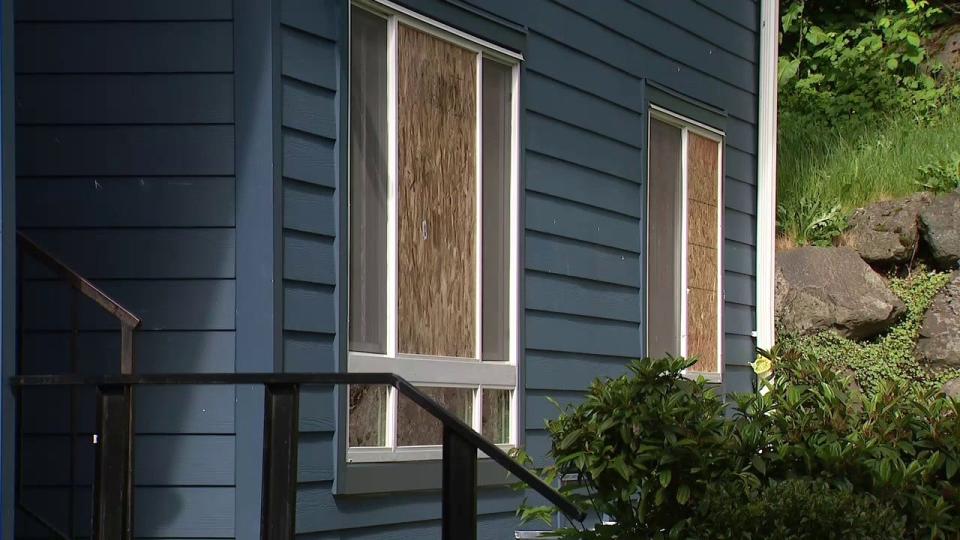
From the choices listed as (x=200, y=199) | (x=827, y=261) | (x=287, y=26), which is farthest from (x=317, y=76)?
(x=827, y=261)

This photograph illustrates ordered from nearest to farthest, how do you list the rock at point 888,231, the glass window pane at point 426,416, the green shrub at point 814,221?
the glass window pane at point 426,416, the rock at point 888,231, the green shrub at point 814,221

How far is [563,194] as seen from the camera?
7309mm

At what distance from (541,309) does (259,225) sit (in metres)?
2.26

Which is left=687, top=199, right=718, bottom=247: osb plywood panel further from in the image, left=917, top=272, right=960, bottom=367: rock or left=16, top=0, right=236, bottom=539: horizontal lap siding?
left=16, top=0, right=236, bottom=539: horizontal lap siding

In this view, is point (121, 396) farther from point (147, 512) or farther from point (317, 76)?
point (317, 76)

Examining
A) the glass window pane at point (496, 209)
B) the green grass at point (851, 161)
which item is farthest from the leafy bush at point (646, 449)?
the green grass at point (851, 161)

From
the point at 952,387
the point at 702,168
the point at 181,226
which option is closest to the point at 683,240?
the point at 702,168

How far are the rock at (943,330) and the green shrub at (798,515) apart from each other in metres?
8.31

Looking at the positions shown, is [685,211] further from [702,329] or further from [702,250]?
[702,329]

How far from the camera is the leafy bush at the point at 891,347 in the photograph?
41.3ft

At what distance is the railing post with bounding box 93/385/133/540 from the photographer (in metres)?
3.70

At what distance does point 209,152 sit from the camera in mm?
5227

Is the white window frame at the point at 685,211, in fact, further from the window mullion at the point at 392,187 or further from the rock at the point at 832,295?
the rock at the point at 832,295

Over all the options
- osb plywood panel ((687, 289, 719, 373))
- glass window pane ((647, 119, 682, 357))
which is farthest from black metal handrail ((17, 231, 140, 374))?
osb plywood panel ((687, 289, 719, 373))
